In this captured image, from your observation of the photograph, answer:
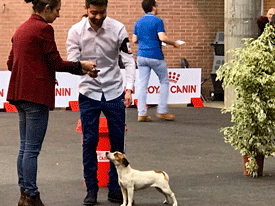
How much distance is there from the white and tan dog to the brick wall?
1018 cm

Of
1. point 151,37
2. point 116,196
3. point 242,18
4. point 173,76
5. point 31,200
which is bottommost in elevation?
point 173,76

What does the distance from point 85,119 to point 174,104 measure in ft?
30.5

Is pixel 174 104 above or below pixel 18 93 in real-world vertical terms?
below

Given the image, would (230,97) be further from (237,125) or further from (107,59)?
(107,59)

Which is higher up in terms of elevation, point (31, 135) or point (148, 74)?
point (31, 135)

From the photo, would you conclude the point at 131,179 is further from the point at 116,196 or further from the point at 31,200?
the point at 31,200

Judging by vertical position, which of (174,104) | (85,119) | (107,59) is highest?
(107,59)

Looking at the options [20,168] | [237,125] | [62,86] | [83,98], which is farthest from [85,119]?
[62,86]

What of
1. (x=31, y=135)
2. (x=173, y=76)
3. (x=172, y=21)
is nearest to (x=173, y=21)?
(x=172, y=21)

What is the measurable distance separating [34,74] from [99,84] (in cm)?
75

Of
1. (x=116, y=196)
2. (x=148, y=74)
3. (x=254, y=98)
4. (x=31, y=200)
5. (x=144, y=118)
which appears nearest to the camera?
(x=31, y=200)

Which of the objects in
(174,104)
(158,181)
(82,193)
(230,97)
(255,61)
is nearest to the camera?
(158,181)

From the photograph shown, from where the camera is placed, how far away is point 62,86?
1438 centimetres

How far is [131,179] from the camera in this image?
626cm
